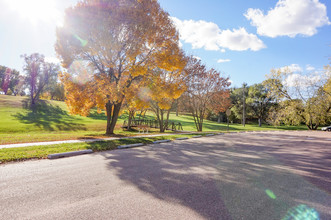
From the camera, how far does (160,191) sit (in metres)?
3.53

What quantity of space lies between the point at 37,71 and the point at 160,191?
175 ft

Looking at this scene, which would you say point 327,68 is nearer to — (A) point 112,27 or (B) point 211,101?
(B) point 211,101

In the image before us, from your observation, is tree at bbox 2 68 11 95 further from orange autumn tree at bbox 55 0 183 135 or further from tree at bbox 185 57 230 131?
tree at bbox 185 57 230 131

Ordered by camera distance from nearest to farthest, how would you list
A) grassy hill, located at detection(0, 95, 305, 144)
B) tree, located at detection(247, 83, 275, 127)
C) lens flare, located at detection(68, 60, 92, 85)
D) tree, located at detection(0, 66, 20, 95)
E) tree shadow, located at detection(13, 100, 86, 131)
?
grassy hill, located at detection(0, 95, 305, 144) < lens flare, located at detection(68, 60, 92, 85) < tree shadow, located at detection(13, 100, 86, 131) < tree, located at detection(247, 83, 275, 127) < tree, located at detection(0, 66, 20, 95)

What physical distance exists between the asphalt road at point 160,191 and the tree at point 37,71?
→ 155 ft

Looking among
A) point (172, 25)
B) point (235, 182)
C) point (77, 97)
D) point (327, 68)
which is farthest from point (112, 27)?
point (327, 68)

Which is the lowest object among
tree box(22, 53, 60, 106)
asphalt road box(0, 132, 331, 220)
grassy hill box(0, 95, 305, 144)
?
grassy hill box(0, 95, 305, 144)

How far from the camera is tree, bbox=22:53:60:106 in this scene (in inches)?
1670

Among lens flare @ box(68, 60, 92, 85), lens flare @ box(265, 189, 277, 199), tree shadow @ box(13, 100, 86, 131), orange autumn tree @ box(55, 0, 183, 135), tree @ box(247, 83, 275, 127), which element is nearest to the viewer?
lens flare @ box(265, 189, 277, 199)

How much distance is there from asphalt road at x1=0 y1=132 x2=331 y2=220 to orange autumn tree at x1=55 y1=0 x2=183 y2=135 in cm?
798

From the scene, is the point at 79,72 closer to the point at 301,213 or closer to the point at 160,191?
the point at 160,191

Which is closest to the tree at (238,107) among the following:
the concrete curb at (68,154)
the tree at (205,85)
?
the tree at (205,85)

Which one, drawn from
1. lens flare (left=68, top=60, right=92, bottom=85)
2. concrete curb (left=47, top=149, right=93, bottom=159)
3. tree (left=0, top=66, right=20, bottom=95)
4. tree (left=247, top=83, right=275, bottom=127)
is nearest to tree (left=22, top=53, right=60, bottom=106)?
tree (left=0, top=66, right=20, bottom=95)

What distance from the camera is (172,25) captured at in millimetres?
13969
